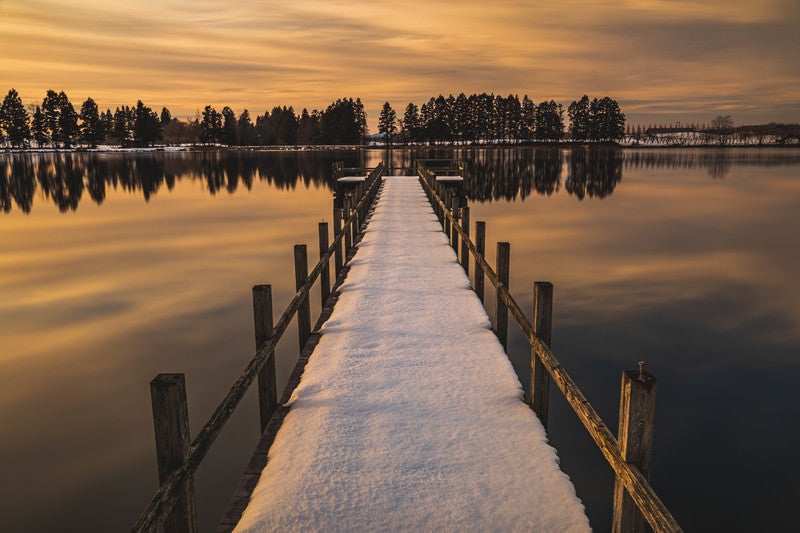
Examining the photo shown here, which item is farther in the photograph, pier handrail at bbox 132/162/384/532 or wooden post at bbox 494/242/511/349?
wooden post at bbox 494/242/511/349

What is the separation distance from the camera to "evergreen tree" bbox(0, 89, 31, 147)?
483 ft

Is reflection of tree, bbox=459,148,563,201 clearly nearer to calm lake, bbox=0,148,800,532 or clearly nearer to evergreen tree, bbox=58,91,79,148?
calm lake, bbox=0,148,800,532

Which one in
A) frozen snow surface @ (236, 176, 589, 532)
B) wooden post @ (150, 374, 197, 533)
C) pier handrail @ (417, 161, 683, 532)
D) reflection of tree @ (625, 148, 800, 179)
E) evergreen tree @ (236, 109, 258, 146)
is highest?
evergreen tree @ (236, 109, 258, 146)

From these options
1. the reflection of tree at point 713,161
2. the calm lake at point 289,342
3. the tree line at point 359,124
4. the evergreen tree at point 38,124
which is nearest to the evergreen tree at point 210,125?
the tree line at point 359,124

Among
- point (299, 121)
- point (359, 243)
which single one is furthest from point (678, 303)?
point (299, 121)

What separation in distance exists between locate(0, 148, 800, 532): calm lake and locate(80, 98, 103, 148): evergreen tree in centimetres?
14020

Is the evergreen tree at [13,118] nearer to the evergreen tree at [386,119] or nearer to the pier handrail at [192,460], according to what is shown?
the evergreen tree at [386,119]

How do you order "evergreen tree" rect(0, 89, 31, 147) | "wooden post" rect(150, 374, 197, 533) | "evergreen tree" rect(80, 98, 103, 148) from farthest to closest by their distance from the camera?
1. "evergreen tree" rect(80, 98, 103, 148)
2. "evergreen tree" rect(0, 89, 31, 147)
3. "wooden post" rect(150, 374, 197, 533)

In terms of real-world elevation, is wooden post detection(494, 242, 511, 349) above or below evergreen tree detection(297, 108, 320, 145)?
below

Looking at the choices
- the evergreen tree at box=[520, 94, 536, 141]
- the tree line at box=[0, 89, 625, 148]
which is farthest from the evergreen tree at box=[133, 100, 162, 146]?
the evergreen tree at box=[520, 94, 536, 141]

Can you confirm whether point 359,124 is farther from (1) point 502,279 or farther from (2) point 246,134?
(1) point 502,279

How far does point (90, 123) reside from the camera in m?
156

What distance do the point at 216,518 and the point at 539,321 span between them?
4811 millimetres

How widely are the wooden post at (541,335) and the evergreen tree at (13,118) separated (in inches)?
7047
